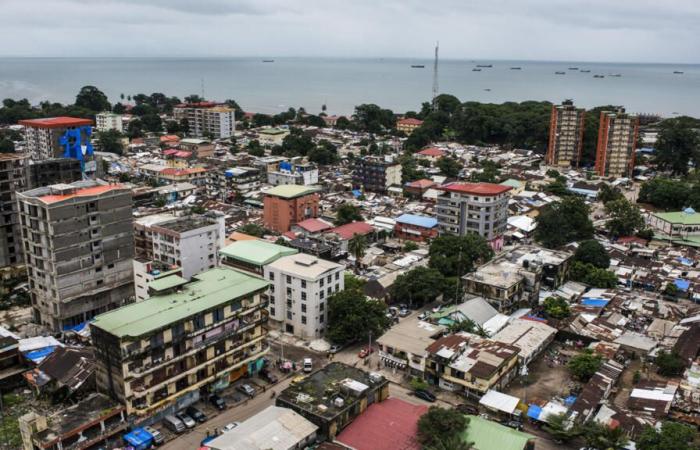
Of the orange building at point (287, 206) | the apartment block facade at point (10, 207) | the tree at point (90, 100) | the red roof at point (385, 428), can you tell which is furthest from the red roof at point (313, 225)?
the tree at point (90, 100)

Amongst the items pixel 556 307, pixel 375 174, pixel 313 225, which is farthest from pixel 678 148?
pixel 313 225

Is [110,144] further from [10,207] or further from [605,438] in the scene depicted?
[605,438]

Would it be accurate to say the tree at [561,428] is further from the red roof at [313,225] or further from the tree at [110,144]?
the tree at [110,144]

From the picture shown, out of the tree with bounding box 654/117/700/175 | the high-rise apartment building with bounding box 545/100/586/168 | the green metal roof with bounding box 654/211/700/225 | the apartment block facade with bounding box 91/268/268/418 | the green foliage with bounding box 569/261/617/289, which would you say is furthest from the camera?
the high-rise apartment building with bounding box 545/100/586/168

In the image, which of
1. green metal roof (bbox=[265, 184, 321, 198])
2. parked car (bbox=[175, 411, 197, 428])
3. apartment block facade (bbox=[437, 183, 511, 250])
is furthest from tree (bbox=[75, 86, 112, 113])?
parked car (bbox=[175, 411, 197, 428])

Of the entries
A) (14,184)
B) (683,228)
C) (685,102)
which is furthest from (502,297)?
(685,102)

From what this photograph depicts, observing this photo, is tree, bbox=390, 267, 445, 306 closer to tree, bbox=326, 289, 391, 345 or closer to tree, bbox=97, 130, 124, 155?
tree, bbox=326, 289, 391, 345
